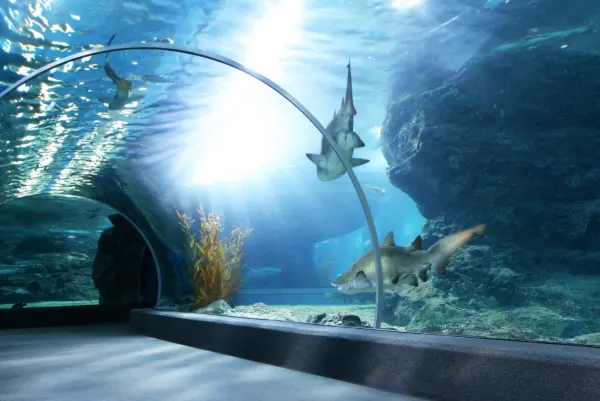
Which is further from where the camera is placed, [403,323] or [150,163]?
[403,323]

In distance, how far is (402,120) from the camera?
16.5m

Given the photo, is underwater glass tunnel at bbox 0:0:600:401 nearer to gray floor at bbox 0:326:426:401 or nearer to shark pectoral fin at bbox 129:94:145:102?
shark pectoral fin at bbox 129:94:145:102

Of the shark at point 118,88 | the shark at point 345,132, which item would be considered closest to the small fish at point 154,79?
the shark at point 118,88

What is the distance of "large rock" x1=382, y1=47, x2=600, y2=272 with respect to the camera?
1271 centimetres

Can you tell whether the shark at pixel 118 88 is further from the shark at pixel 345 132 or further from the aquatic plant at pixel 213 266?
the shark at pixel 345 132

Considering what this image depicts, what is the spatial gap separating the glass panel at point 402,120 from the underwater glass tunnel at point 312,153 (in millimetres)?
47

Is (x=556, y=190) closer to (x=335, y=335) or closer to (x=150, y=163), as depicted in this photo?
(x=150, y=163)

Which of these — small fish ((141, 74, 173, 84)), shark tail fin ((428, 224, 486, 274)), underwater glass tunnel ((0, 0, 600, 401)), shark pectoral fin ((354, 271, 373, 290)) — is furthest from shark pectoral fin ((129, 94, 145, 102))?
shark tail fin ((428, 224, 486, 274))

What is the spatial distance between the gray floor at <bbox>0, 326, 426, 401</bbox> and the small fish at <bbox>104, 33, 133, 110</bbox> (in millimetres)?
3927

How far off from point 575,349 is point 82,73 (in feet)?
23.0

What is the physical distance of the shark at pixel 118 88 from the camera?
21.7 ft

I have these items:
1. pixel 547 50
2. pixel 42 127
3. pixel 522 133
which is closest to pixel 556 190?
pixel 522 133

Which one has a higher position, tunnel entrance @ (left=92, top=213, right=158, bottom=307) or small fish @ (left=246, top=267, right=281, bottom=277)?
tunnel entrance @ (left=92, top=213, right=158, bottom=307)

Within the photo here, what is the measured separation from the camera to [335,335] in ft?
10.9
